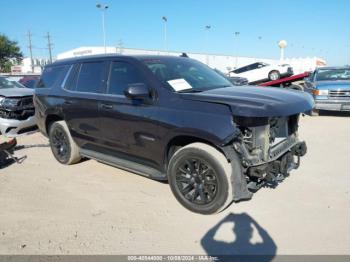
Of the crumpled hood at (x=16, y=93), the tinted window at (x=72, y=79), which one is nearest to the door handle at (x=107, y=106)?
the tinted window at (x=72, y=79)

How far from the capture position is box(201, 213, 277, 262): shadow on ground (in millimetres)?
3137

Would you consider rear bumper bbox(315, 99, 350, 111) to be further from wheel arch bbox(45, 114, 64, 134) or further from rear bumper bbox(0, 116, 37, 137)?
rear bumper bbox(0, 116, 37, 137)

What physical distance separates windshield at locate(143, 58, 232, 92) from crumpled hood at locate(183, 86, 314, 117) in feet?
1.06

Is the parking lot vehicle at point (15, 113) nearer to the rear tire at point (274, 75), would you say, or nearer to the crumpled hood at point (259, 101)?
the crumpled hood at point (259, 101)

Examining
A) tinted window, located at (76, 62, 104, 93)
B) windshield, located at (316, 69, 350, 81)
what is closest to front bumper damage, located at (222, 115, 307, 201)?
tinted window, located at (76, 62, 104, 93)

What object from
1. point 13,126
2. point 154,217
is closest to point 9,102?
point 13,126

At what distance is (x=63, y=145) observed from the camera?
6125 millimetres

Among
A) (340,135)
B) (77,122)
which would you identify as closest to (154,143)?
(77,122)

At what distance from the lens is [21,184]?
17.1 ft

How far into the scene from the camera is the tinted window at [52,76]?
5947mm

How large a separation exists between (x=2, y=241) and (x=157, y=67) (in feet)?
9.15

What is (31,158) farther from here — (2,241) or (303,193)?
(303,193)

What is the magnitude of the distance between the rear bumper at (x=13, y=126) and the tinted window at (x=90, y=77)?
3305mm

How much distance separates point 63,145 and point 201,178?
3249 mm
